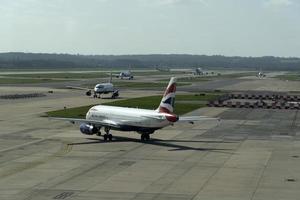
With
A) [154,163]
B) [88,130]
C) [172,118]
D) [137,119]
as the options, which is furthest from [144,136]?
[154,163]

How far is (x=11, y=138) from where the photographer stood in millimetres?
64688

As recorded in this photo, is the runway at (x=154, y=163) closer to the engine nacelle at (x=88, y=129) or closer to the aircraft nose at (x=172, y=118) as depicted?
the engine nacelle at (x=88, y=129)

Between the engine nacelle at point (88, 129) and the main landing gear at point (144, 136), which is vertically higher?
the engine nacelle at point (88, 129)

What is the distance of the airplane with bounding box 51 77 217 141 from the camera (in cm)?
5959

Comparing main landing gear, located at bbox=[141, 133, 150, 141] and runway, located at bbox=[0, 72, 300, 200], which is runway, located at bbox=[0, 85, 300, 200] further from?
main landing gear, located at bbox=[141, 133, 150, 141]

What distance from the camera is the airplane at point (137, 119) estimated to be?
59.6 metres

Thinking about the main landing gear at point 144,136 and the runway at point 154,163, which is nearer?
the runway at point 154,163

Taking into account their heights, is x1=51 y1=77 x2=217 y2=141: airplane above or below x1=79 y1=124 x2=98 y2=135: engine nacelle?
above

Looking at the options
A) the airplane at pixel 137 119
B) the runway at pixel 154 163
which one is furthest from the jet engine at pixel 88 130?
the runway at pixel 154 163

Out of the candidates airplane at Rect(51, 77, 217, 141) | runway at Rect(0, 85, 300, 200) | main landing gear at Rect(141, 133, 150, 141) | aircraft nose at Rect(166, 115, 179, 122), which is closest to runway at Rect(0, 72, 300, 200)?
runway at Rect(0, 85, 300, 200)

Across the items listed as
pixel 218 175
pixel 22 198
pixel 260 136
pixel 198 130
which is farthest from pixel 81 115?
pixel 22 198

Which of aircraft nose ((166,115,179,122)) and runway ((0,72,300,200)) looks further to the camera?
aircraft nose ((166,115,179,122))

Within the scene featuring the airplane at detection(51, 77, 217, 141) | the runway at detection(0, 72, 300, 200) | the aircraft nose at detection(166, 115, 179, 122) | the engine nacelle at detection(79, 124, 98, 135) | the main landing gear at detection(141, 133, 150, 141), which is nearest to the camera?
the runway at detection(0, 72, 300, 200)

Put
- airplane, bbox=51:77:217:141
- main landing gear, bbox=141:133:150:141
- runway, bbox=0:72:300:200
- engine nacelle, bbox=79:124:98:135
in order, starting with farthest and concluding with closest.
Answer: engine nacelle, bbox=79:124:98:135 → main landing gear, bbox=141:133:150:141 → airplane, bbox=51:77:217:141 → runway, bbox=0:72:300:200
